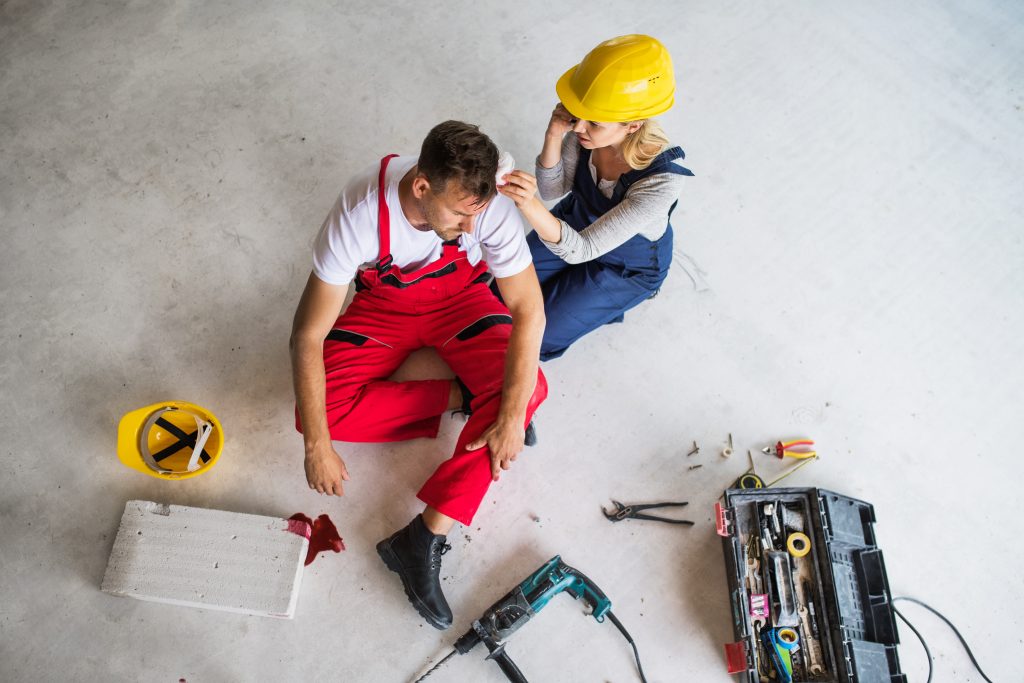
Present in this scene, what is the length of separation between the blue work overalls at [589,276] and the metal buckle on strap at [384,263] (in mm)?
532

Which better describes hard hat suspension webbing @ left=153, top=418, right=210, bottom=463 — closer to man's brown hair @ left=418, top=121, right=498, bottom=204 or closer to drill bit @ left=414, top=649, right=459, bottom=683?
drill bit @ left=414, top=649, right=459, bottom=683

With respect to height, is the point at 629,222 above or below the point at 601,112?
below

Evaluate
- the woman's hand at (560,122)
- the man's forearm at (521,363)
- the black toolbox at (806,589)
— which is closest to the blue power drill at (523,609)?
the black toolbox at (806,589)

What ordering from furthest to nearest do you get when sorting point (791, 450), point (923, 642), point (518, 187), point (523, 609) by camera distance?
point (791, 450) < point (923, 642) < point (523, 609) < point (518, 187)

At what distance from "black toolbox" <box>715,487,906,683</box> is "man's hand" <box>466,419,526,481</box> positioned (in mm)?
649

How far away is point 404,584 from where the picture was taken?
187cm

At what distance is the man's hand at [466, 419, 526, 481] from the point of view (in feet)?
5.66

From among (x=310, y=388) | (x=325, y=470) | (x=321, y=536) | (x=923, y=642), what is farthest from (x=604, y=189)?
(x=923, y=642)

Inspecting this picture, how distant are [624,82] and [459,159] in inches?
18.5

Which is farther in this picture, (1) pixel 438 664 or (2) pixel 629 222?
(1) pixel 438 664

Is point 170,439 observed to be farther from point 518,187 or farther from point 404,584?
point 518,187

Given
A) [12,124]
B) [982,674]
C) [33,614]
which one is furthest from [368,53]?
[982,674]

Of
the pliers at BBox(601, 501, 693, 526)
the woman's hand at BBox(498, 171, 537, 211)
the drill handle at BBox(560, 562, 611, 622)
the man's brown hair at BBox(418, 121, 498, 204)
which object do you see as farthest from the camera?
the pliers at BBox(601, 501, 693, 526)

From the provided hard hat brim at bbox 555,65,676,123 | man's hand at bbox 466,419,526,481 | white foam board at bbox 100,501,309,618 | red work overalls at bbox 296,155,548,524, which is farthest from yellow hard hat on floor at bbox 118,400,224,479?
hard hat brim at bbox 555,65,676,123
